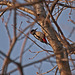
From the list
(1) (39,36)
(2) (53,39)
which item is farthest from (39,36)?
(2) (53,39)

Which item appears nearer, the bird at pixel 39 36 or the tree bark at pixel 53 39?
the tree bark at pixel 53 39

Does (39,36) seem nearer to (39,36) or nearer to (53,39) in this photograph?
(39,36)

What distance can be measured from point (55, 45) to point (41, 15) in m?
0.65

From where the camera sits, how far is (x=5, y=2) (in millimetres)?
3602

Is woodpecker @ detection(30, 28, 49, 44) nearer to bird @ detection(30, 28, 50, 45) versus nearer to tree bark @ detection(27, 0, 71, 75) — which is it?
bird @ detection(30, 28, 50, 45)

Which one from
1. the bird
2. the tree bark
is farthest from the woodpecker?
the tree bark

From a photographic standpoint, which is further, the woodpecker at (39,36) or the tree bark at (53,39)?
the woodpecker at (39,36)

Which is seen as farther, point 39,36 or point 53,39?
point 39,36

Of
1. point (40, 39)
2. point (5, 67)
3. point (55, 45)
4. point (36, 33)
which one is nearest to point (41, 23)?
point (55, 45)

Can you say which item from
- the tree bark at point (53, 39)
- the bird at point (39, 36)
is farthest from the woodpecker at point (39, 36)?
the tree bark at point (53, 39)

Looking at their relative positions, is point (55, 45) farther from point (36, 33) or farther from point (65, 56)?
point (36, 33)

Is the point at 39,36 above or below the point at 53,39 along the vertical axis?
below

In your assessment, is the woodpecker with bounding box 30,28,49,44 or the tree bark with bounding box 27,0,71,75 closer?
the tree bark with bounding box 27,0,71,75

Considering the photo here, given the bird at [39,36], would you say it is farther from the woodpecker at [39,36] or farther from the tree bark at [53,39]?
the tree bark at [53,39]
